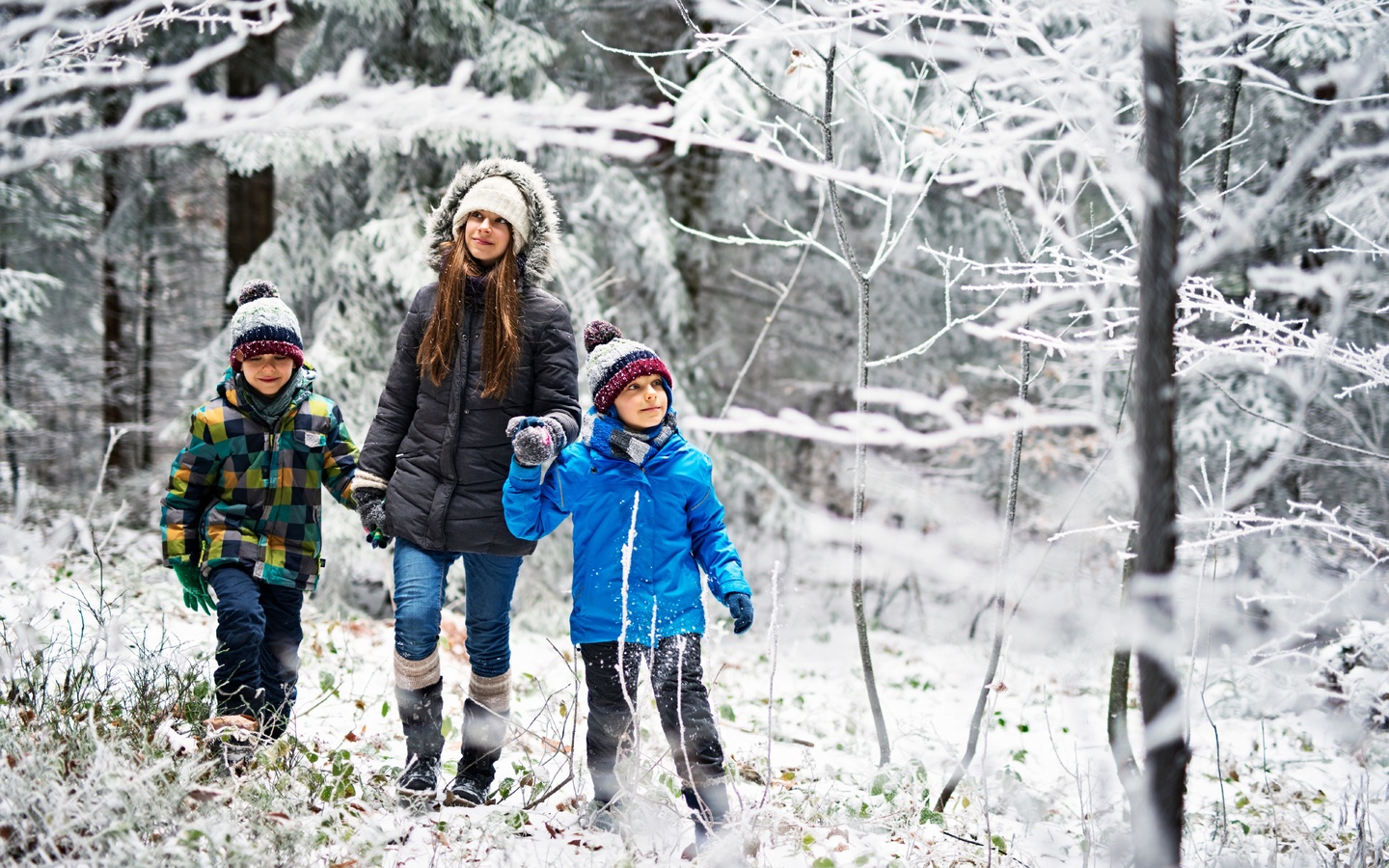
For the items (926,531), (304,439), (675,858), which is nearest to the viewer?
(675,858)

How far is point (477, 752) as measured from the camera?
3154mm

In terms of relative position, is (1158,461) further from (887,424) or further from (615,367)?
(615,367)

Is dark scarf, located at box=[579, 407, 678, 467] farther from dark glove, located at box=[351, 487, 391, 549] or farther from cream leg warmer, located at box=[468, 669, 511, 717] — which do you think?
cream leg warmer, located at box=[468, 669, 511, 717]

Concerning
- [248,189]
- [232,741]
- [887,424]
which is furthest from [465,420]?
[248,189]

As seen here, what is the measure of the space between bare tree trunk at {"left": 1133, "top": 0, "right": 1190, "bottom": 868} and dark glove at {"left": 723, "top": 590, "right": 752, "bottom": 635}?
115cm

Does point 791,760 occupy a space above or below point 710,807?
below

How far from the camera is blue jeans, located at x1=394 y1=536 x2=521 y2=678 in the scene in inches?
117

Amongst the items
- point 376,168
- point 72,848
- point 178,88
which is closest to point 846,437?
point 178,88

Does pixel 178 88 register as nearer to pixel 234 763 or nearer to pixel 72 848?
pixel 72 848

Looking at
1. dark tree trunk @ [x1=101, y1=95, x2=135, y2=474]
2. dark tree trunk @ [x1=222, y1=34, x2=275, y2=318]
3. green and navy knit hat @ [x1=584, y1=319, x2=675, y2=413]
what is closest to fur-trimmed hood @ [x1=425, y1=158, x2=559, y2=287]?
green and navy knit hat @ [x1=584, y1=319, x2=675, y2=413]

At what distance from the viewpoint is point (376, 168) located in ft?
23.1

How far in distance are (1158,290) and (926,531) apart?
10.5m

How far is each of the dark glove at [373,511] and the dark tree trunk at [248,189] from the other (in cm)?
662

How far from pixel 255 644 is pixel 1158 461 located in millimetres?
2704
